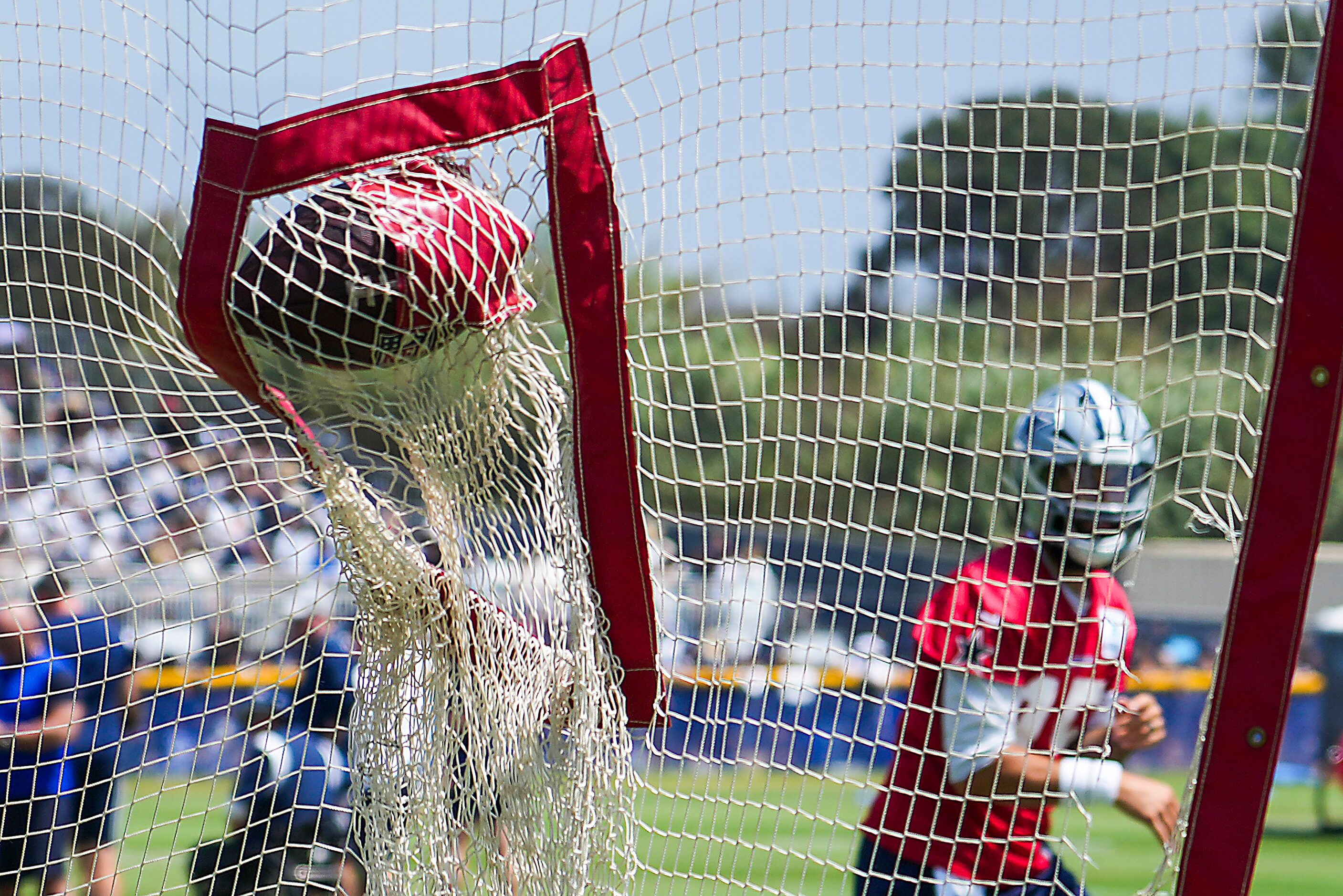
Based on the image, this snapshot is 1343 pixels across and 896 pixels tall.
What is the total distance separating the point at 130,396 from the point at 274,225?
31.1 inches

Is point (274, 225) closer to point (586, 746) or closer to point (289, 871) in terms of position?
point (586, 746)

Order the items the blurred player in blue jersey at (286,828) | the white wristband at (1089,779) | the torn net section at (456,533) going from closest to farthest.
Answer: the torn net section at (456,533) → the white wristband at (1089,779) → the blurred player in blue jersey at (286,828)

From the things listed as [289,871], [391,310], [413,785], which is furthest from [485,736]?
[289,871]

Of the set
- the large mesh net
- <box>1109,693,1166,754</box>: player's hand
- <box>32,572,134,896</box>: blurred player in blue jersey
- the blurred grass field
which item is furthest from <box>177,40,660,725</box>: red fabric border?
<box>32,572,134,896</box>: blurred player in blue jersey

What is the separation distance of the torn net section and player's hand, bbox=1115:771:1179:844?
33.9 inches

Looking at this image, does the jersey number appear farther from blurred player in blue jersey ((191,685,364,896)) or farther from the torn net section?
blurred player in blue jersey ((191,685,364,896))

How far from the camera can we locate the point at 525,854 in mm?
1950

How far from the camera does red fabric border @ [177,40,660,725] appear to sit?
5.94ft

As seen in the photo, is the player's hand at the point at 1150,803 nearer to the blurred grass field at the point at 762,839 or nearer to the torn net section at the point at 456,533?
the blurred grass field at the point at 762,839

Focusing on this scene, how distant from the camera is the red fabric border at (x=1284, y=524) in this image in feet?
5.01

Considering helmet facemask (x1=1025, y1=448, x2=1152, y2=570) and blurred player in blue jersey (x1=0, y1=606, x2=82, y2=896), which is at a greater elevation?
helmet facemask (x1=1025, y1=448, x2=1152, y2=570)

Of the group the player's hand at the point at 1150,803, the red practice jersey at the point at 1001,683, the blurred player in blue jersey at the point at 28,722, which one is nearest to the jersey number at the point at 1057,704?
the red practice jersey at the point at 1001,683

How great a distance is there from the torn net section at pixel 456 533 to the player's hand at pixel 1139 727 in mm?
831

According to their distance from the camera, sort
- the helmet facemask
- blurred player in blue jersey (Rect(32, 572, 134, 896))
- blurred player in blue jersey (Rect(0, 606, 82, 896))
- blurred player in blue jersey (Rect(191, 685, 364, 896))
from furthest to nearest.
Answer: blurred player in blue jersey (Rect(0, 606, 82, 896)) < blurred player in blue jersey (Rect(32, 572, 134, 896)) < blurred player in blue jersey (Rect(191, 685, 364, 896)) < the helmet facemask
